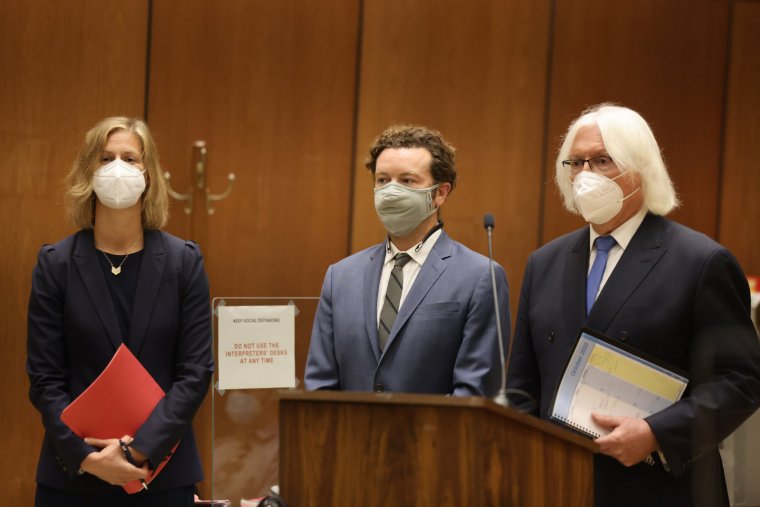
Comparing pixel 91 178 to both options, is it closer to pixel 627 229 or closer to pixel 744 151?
pixel 627 229

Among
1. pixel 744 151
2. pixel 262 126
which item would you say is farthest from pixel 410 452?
pixel 744 151

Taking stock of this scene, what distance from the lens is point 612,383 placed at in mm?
2137

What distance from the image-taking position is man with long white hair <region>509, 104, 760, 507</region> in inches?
83.8

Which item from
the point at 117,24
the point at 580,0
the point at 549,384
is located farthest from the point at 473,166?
the point at 549,384

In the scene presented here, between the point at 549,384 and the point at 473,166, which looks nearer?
the point at 549,384

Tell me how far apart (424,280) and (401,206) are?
0.25 meters

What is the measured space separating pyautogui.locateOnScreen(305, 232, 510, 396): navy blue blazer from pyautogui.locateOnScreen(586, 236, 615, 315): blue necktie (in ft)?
1.18

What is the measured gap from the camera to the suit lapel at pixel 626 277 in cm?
226

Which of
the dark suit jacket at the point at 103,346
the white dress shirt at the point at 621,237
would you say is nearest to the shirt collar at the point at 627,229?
the white dress shirt at the point at 621,237

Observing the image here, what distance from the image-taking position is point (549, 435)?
72.2 inches

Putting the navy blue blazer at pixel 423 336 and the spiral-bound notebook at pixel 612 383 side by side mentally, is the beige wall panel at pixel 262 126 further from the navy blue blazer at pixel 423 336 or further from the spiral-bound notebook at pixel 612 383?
the spiral-bound notebook at pixel 612 383

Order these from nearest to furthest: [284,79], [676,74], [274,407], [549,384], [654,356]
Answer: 1. [654,356]
2. [549,384]
3. [274,407]
4. [284,79]
5. [676,74]

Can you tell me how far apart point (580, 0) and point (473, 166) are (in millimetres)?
1059

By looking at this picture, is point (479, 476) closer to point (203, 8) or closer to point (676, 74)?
point (203, 8)
